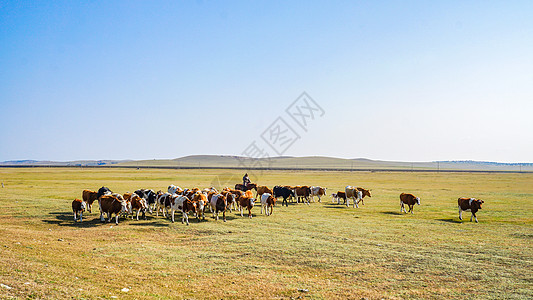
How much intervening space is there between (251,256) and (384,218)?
1324 cm

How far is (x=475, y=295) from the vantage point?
9.52 meters

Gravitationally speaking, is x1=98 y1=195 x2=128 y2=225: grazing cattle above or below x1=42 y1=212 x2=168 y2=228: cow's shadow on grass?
above

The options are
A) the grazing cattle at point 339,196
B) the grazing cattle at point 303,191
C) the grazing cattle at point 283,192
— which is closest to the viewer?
the grazing cattle at point 283,192

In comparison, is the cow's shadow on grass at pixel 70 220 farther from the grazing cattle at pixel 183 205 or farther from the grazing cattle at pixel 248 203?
the grazing cattle at pixel 248 203

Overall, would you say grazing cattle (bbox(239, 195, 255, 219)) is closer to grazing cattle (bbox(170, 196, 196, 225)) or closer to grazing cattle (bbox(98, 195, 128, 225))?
grazing cattle (bbox(170, 196, 196, 225))

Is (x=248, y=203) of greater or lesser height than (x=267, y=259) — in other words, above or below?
above

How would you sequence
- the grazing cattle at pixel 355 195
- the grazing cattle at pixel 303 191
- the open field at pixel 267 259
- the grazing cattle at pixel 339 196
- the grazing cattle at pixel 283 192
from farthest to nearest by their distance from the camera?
the grazing cattle at pixel 303 191 < the grazing cattle at pixel 339 196 < the grazing cattle at pixel 283 192 < the grazing cattle at pixel 355 195 < the open field at pixel 267 259

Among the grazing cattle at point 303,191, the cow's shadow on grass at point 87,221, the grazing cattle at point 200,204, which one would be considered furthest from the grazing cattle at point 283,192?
the cow's shadow on grass at point 87,221

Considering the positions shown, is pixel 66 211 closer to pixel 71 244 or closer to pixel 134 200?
pixel 134 200

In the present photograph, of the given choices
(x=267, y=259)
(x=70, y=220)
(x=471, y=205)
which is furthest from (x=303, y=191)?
(x=267, y=259)

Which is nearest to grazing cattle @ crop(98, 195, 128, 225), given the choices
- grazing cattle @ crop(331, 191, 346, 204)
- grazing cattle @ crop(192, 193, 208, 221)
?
grazing cattle @ crop(192, 193, 208, 221)

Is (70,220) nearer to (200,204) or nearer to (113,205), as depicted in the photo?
(113,205)

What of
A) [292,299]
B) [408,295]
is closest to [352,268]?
[408,295]

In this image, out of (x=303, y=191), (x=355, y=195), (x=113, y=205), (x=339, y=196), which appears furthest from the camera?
(x=303, y=191)
